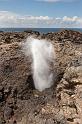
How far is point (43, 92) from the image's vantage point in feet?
102

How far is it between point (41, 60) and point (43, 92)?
4075 millimetres

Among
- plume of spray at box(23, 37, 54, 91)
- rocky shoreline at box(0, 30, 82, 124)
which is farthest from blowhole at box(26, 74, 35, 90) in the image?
plume of spray at box(23, 37, 54, 91)

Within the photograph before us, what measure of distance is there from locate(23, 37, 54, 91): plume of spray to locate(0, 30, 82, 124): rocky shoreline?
59 cm

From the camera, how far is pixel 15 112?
29969 mm

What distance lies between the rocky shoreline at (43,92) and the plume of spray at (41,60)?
1.93 feet

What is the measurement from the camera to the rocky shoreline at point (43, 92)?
1105 inches

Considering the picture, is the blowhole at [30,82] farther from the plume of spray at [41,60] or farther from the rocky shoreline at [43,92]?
the plume of spray at [41,60]

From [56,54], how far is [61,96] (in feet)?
19.9

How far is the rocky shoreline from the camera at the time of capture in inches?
1105

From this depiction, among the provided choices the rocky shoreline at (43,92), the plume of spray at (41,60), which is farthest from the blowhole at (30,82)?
the plume of spray at (41,60)

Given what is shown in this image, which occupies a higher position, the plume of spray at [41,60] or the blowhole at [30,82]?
the plume of spray at [41,60]

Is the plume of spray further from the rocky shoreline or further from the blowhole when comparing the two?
the rocky shoreline

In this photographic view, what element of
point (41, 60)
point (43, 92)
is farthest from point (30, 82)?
point (41, 60)

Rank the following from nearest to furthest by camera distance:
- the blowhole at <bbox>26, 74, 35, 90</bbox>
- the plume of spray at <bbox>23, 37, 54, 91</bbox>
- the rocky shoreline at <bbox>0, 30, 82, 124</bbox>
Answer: the rocky shoreline at <bbox>0, 30, 82, 124</bbox> < the blowhole at <bbox>26, 74, 35, 90</bbox> < the plume of spray at <bbox>23, 37, 54, 91</bbox>
